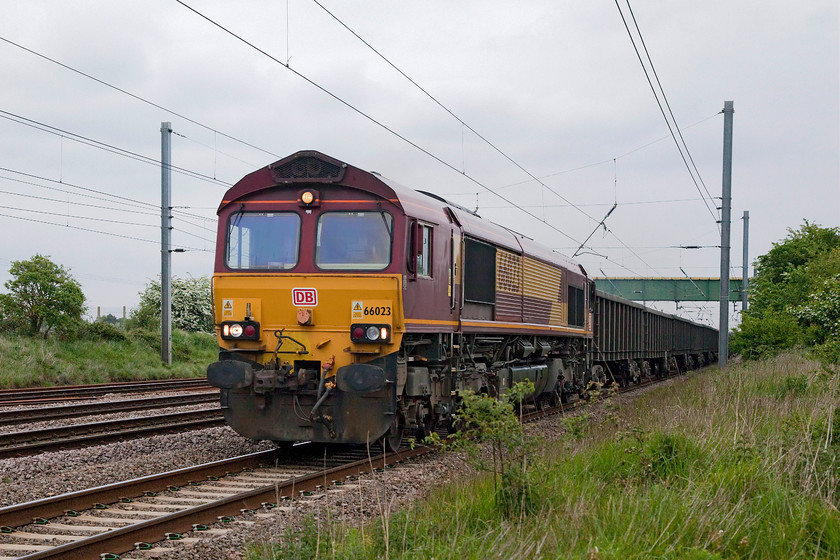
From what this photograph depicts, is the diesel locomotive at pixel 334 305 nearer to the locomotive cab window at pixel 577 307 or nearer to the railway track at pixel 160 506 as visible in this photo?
the railway track at pixel 160 506

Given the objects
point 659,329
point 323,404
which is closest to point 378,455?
point 323,404

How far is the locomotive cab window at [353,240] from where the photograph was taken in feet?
33.7

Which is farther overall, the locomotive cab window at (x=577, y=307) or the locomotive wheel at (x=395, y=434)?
the locomotive cab window at (x=577, y=307)


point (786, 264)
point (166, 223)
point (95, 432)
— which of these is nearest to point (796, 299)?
point (786, 264)

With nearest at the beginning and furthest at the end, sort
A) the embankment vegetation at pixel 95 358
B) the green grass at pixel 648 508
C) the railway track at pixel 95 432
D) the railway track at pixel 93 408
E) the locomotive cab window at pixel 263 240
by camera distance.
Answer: the green grass at pixel 648 508, the locomotive cab window at pixel 263 240, the railway track at pixel 95 432, the railway track at pixel 93 408, the embankment vegetation at pixel 95 358

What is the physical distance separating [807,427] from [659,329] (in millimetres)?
26125

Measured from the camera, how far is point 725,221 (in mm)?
21812

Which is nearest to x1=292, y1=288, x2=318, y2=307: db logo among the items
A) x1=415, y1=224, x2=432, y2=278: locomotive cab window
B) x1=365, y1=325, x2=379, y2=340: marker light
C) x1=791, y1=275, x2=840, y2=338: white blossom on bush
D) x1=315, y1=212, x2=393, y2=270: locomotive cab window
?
x1=315, y1=212, x2=393, y2=270: locomotive cab window

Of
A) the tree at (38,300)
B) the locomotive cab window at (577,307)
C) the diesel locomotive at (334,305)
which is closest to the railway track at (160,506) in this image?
the diesel locomotive at (334,305)

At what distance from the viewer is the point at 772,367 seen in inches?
800

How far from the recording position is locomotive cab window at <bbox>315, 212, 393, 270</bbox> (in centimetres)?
1026

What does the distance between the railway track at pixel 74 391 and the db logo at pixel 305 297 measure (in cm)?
958

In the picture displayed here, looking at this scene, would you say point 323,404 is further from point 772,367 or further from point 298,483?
point 772,367

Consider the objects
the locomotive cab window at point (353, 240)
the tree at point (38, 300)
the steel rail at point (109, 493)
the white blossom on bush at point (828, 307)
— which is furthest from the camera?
the tree at point (38, 300)
